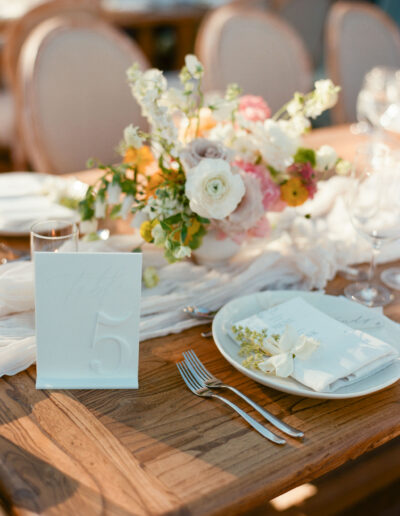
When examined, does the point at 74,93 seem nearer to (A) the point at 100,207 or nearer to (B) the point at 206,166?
(A) the point at 100,207

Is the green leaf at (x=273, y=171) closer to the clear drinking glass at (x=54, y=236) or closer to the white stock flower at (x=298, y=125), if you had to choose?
the white stock flower at (x=298, y=125)

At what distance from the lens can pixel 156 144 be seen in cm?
109

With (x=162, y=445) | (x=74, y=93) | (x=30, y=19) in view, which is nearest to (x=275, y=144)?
(x=162, y=445)

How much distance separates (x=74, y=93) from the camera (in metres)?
1.92

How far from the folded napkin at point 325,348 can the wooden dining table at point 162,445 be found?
0.04m

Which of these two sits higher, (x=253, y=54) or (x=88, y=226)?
(x=253, y=54)

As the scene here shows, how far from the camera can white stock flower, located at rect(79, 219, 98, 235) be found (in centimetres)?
118

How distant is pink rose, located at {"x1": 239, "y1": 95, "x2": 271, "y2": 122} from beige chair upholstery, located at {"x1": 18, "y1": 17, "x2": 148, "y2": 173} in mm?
854

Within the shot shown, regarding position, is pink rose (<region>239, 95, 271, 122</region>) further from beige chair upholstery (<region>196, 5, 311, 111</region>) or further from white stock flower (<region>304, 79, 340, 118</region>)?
beige chair upholstery (<region>196, 5, 311, 111</region>)

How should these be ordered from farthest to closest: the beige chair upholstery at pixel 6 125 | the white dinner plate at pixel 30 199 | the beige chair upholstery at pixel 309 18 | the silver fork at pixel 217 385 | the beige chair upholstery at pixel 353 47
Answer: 1. the beige chair upholstery at pixel 309 18
2. the beige chair upholstery at pixel 6 125
3. the beige chair upholstery at pixel 353 47
4. the white dinner plate at pixel 30 199
5. the silver fork at pixel 217 385

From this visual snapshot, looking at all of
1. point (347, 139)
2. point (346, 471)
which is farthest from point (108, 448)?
point (347, 139)

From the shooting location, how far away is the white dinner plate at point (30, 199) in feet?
4.19

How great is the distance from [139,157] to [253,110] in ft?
0.77

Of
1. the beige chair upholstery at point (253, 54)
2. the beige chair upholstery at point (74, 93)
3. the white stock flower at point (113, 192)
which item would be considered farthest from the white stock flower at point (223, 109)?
the beige chair upholstery at point (253, 54)
